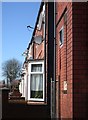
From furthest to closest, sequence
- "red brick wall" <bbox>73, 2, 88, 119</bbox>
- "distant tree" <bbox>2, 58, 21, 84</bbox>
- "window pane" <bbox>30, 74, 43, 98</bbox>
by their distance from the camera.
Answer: "distant tree" <bbox>2, 58, 21, 84</bbox> → "window pane" <bbox>30, 74, 43, 98</bbox> → "red brick wall" <bbox>73, 2, 88, 119</bbox>

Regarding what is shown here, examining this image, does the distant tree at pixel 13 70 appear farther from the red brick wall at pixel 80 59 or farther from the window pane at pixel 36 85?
the red brick wall at pixel 80 59

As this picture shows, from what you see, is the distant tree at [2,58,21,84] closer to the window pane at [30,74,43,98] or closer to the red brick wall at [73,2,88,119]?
the window pane at [30,74,43,98]

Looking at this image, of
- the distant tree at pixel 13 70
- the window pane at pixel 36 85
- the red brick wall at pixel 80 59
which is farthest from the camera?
the distant tree at pixel 13 70

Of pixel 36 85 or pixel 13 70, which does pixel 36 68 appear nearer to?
pixel 36 85

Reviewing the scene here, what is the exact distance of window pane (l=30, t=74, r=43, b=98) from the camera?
59.0ft

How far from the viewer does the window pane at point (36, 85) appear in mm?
17984

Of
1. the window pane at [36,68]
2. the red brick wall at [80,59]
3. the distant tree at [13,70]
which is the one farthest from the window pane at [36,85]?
the distant tree at [13,70]

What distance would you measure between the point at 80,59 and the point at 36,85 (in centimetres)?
991

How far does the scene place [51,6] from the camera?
17312mm

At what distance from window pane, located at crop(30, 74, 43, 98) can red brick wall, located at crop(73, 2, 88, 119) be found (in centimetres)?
923

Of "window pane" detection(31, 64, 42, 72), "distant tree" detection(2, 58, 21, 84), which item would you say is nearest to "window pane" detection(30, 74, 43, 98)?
"window pane" detection(31, 64, 42, 72)

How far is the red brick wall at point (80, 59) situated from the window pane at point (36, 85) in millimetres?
9234

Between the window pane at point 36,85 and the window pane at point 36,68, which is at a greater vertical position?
the window pane at point 36,68

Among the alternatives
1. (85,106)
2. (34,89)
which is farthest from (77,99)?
(34,89)
